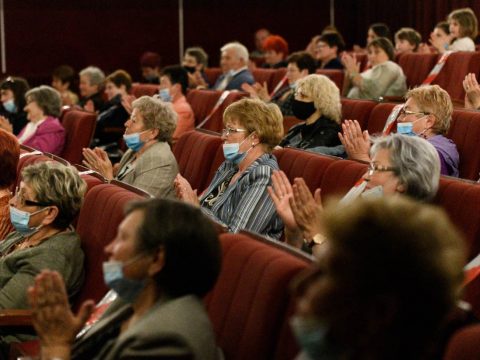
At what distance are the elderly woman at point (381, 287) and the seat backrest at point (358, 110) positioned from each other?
146 inches

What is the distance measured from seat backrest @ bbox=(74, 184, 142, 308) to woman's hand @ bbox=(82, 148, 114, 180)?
1.19 metres

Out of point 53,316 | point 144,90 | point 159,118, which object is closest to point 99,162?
point 159,118

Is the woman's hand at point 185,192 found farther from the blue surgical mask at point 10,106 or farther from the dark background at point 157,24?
the dark background at point 157,24

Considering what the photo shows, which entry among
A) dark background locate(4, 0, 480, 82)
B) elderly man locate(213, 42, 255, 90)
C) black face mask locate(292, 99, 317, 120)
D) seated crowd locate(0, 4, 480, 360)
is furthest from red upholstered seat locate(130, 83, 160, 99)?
dark background locate(4, 0, 480, 82)

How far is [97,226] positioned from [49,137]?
3165 mm

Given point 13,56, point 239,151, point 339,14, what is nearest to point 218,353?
point 239,151

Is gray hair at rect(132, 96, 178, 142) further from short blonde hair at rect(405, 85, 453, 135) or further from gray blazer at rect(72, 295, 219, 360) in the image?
gray blazer at rect(72, 295, 219, 360)

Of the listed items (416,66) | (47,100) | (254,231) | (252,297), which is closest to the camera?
(252,297)

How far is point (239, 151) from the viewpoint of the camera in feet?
12.3

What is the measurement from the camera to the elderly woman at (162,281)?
71.7 inches

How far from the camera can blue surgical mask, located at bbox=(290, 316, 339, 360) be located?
4.44ft

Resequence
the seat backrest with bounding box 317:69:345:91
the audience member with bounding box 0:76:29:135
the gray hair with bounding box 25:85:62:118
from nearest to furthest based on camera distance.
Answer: the gray hair with bounding box 25:85:62:118 → the audience member with bounding box 0:76:29:135 → the seat backrest with bounding box 317:69:345:91

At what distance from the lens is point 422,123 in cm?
397

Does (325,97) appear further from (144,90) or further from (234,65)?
(234,65)
